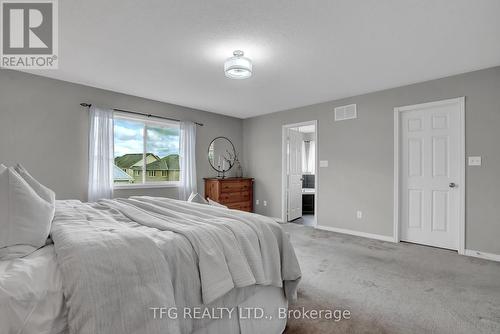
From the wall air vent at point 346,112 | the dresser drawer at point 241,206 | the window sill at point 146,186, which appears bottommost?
the dresser drawer at point 241,206

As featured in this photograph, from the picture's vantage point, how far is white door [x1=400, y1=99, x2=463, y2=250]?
11.4 feet

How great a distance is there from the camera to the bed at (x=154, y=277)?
0.91 meters

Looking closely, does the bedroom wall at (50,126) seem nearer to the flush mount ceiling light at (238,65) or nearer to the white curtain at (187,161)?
the white curtain at (187,161)

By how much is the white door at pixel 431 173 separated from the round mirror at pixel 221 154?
355cm

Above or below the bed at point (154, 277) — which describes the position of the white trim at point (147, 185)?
above

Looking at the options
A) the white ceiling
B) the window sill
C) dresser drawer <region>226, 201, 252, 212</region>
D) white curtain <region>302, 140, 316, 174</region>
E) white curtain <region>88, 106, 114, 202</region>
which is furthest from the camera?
white curtain <region>302, 140, 316, 174</region>

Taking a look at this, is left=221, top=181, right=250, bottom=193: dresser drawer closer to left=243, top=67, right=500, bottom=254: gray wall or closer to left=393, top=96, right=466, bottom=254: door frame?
left=243, top=67, right=500, bottom=254: gray wall

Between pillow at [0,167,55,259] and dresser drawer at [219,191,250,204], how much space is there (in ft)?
12.6

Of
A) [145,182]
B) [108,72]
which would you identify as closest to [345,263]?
[145,182]

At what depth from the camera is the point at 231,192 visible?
531cm

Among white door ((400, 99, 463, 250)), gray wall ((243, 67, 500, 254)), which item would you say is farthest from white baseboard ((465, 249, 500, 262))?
white door ((400, 99, 463, 250))

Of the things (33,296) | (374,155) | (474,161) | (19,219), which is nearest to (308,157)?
(374,155)

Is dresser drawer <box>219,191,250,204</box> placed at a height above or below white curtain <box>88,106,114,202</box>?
below
